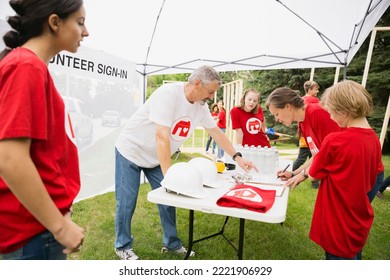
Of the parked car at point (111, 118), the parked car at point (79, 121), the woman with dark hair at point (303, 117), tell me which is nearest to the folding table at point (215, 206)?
the woman with dark hair at point (303, 117)

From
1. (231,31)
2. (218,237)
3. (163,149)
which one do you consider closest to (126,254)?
(218,237)

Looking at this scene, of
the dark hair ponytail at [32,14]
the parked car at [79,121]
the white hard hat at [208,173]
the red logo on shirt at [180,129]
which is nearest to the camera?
the dark hair ponytail at [32,14]

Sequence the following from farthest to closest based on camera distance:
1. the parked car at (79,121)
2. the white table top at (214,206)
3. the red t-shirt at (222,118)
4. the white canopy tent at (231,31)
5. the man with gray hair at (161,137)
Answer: the red t-shirt at (222,118) < the white canopy tent at (231,31) < the parked car at (79,121) < the man with gray hair at (161,137) < the white table top at (214,206)

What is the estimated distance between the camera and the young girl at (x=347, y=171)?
4.42 feet

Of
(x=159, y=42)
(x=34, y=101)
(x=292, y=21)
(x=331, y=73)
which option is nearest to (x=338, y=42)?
(x=292, y=21)

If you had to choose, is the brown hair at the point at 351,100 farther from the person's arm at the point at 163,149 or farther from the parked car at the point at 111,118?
the parked car at the point at 111,118

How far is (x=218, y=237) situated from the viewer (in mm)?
2723

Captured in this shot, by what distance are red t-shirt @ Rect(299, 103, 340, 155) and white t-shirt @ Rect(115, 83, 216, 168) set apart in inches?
30.8

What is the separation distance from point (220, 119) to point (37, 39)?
285 inches

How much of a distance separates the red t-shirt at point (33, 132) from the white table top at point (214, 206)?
583 millimetres

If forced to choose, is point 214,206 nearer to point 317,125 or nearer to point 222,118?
point 317,125

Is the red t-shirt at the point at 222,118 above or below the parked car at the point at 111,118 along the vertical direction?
below

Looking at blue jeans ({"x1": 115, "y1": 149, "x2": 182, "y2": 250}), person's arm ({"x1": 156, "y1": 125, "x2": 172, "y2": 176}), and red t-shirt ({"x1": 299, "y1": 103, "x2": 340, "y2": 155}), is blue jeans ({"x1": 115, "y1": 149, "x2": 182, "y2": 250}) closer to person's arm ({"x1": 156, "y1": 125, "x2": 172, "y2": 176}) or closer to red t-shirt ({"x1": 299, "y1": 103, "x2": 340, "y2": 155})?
person's arm ({"x1": 156, "y1": 125, "x2": 172, "y2": 176})

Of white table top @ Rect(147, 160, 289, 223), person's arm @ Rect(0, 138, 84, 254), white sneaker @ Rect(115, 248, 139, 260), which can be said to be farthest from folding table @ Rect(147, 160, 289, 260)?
white sneaker @ Rect(115, 248, 139, 260)
